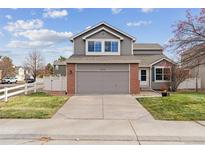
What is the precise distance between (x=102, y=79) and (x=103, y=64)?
133 cm

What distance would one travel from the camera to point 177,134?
8.27m

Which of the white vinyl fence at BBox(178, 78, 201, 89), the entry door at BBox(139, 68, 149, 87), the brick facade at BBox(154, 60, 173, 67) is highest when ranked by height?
the brick facade at BBox(154, 60, 173, 67)

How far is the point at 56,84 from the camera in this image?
28312mm

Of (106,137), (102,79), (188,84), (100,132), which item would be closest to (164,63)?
(188,84)

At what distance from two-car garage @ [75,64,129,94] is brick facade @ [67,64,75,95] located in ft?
0.93

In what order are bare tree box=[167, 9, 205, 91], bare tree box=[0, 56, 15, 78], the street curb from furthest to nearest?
bare tree box=[0, 56, 15, 78]
bare tree box=[167, 9, 205, 91]
the street curb

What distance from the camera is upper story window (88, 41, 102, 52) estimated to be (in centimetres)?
2511

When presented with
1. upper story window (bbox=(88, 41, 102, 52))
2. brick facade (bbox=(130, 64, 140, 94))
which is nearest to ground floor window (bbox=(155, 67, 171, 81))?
brick facade (bbox=(130, 64, 140, 94))

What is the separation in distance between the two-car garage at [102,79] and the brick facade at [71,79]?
0.93ft

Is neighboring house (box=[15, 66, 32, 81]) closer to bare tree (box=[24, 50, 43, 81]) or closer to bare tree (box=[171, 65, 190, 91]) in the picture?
bare tree (box=[24, 50, 43, 81])

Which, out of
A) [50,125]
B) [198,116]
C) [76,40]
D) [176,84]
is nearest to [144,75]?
[176,84]
